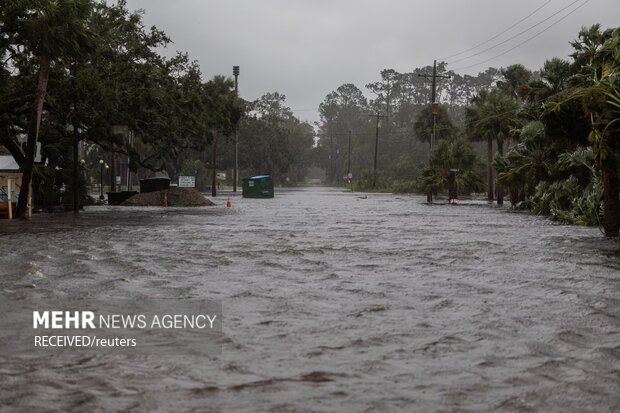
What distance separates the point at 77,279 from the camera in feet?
37.8

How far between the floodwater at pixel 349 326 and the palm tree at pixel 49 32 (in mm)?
10564

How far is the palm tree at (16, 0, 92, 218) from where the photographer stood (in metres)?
26.2

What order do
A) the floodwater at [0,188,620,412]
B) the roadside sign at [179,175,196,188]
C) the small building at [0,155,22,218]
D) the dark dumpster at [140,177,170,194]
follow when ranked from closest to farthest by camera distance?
the floodwater at [0,188,620,412] → the small building at [0,155,22,218] → the dark dumpster at [140,177,170,194] → the roadside sign at [179,175,196,188]

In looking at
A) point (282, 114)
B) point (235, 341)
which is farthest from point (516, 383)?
point (282, 114)

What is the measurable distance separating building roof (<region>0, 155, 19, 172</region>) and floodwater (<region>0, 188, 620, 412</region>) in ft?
52.4

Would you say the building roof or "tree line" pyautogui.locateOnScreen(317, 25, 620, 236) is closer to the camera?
"tree line" pyautogui.locateOnScreen(317, 25, 620, 236)

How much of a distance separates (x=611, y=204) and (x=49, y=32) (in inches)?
791

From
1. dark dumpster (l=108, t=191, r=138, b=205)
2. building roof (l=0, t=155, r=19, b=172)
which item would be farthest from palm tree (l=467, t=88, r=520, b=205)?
building roof (l=0, t=155, r=19, b=172)

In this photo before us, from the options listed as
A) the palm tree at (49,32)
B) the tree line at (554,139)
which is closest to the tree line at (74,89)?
the palm tree at (49,32)

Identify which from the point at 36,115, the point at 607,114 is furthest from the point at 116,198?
the point at 607,114

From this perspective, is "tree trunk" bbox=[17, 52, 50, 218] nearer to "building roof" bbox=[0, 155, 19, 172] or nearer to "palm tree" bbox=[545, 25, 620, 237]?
"building roof" bbox=[0, 155, 19, 172]

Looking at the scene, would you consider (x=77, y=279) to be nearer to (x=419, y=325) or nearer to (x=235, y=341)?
(x=235, y=341)

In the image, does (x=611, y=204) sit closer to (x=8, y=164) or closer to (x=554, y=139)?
(x=554, y=139)

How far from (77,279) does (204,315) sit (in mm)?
3876
